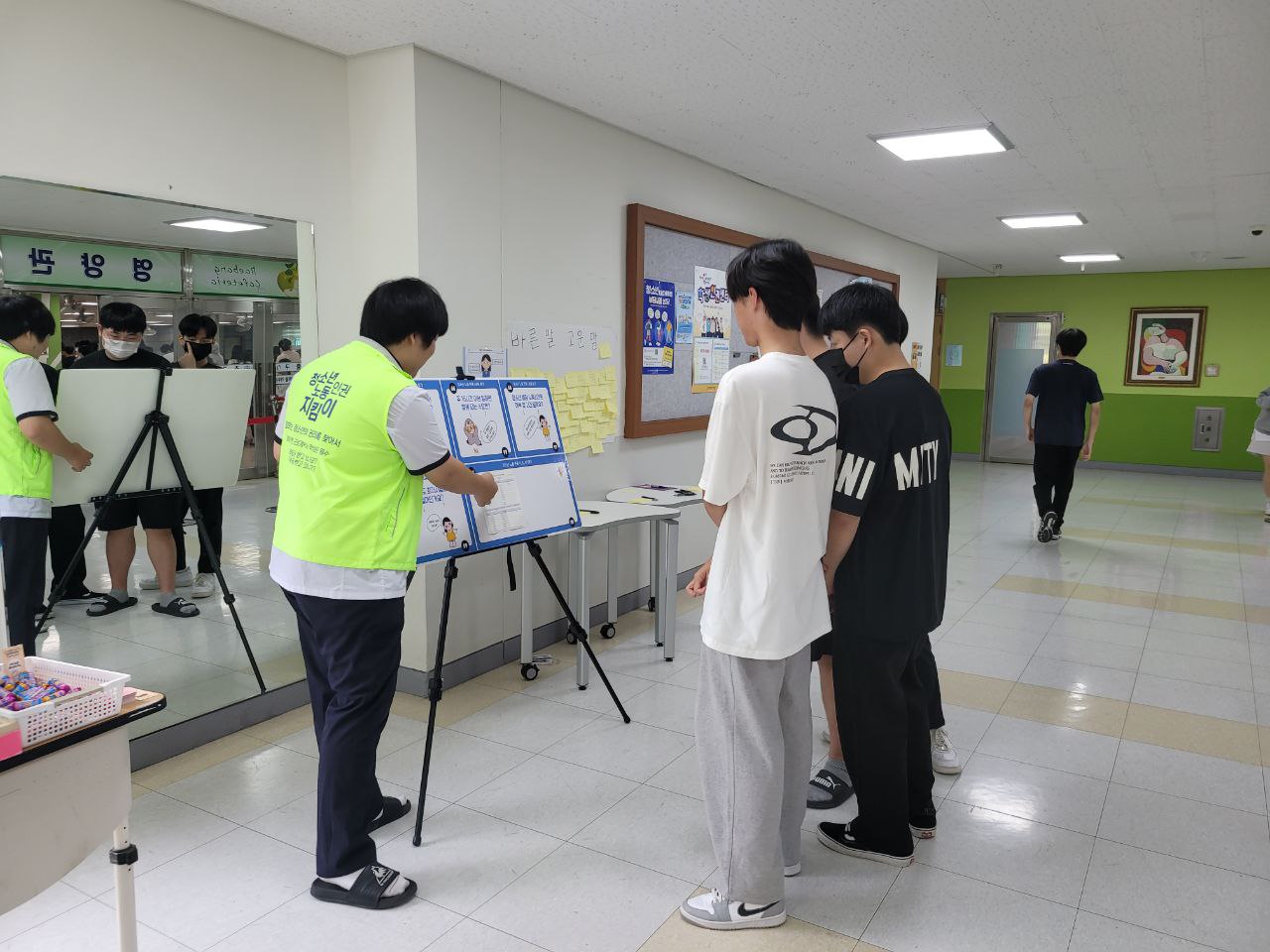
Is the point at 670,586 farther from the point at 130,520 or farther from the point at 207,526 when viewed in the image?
the point at 130,520

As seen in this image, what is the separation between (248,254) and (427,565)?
1382 mm

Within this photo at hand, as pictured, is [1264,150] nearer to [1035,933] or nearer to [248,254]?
[1035,933]

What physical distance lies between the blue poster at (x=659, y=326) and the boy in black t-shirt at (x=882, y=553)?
243cm

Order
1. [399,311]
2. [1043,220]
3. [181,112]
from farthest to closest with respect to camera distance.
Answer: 1. [1043,220]
2. [181,112]
3. [399,311]

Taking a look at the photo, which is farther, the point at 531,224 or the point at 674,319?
the point at 674,319

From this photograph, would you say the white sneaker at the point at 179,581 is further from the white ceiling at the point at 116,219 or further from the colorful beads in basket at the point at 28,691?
the colorful beads in basket at the point at 28,691

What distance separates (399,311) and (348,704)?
3.33 feet

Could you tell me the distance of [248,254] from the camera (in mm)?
3279

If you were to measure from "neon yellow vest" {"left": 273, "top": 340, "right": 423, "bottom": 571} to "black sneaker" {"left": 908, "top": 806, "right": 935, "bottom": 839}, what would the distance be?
5.59 ft

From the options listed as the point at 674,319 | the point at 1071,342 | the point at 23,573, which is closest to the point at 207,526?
the point at 23,573

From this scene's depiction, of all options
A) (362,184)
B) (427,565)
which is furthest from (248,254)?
(427,565)

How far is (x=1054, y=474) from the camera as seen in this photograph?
7.08 m

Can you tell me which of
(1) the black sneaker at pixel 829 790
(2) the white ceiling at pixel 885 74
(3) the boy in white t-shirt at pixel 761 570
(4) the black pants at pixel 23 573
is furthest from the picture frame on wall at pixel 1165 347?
(4) the black pants at pixel 23 573

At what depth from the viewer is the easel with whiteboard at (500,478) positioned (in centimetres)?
290
